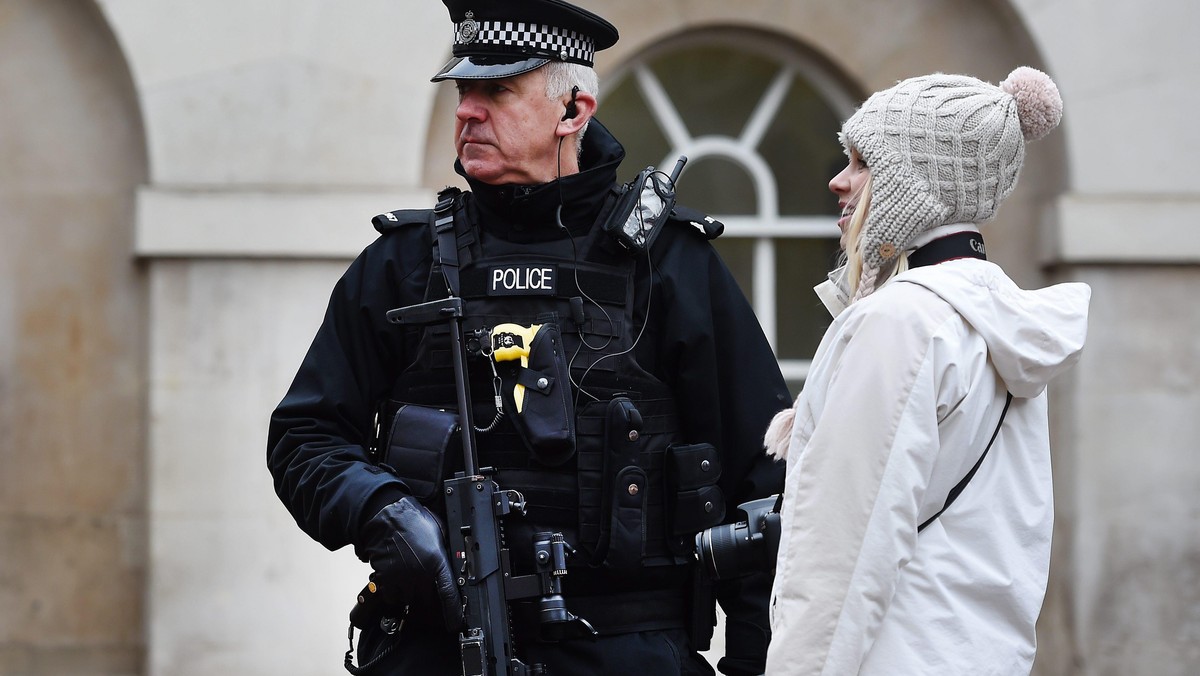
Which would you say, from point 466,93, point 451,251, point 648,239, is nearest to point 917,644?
point 648,239

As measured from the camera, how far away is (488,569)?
2.71 metres

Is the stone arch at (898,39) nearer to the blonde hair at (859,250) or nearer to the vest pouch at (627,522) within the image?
the vest pouch at (627,522)

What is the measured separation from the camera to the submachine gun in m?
2.67

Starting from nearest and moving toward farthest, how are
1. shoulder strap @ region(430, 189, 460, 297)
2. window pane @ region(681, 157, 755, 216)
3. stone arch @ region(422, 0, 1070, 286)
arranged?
shoulder strap @ region(430, 189, 460, 297) < stone arch @ region(422, 0, 1070, 286) < window pane @ region(681, 157, 755, 216)

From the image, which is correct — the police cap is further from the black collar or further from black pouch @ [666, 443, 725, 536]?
the black collar

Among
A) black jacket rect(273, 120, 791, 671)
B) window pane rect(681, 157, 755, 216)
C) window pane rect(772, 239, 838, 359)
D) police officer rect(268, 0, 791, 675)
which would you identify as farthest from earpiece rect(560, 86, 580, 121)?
window pane rect(772, 239, 838, 359)

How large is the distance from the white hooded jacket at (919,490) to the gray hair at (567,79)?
1.07 m

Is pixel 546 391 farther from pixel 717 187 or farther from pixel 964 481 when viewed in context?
pixel 717 187

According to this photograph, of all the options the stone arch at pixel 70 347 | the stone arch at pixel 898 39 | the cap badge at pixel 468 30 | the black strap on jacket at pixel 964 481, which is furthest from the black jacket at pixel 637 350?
the stone arch at pixel 898 39

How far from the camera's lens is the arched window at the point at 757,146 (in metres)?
6.61

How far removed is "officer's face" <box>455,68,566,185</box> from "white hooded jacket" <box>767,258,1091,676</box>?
3.21 feet

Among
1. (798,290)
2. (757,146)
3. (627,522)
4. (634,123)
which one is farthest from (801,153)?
(627,522)

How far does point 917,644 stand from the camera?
6.96ft

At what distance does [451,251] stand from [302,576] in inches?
124
